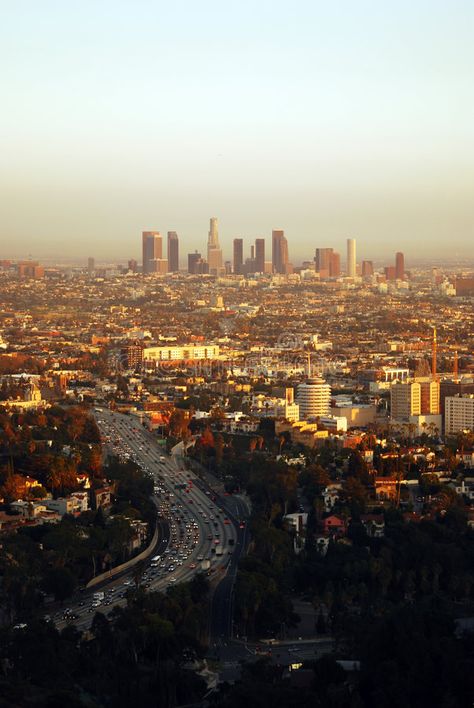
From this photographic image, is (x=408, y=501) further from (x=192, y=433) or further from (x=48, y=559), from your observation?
(x=192, y=433)

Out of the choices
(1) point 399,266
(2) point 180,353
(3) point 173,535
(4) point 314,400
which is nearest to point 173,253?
(1) point 399,266

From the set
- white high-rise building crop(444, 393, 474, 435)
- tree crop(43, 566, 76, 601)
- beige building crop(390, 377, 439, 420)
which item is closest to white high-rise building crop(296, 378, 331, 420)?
beige building crop(390, 377, 439, 420)

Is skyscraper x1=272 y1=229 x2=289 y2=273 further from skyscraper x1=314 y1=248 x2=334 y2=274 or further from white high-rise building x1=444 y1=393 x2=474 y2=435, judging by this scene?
white high-rise building x1=444 y1=393 x2=474 y2=435

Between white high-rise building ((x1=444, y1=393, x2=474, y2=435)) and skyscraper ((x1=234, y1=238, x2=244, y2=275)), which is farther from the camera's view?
skyscraper ((x1=234, y1=238, x2=244, y2=275))

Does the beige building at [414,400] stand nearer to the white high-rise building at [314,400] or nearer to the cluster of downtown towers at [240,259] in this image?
the white high-rise building at [314,400]

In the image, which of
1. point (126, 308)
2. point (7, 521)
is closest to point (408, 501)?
point (7, 521)
